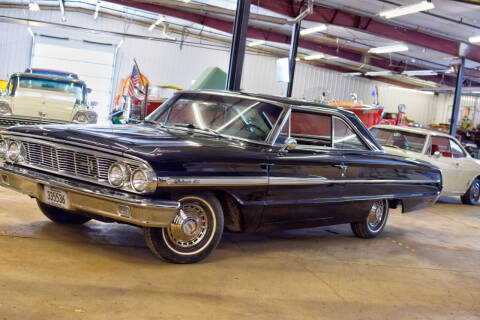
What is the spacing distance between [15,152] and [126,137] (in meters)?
1.11

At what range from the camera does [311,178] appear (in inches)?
206

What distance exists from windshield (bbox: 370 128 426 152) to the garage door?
20162mm

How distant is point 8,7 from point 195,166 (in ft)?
86.3

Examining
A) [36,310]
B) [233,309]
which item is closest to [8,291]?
[36,310]

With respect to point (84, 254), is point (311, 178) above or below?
above

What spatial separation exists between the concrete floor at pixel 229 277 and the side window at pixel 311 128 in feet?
3.58

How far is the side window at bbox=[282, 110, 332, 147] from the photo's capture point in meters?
5.30

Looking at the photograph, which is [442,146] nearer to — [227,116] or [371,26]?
[227,116]

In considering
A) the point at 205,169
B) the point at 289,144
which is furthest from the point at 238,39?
the point at 205,169

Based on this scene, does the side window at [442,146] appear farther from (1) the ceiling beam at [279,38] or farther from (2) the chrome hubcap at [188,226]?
(1) the ceiling beam at [279,38]

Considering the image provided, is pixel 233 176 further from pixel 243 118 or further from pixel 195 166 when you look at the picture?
pixel 243 118

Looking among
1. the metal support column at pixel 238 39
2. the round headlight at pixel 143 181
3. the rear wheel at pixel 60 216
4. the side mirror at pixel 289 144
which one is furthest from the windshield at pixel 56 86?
the round headlight at pixel 143 181

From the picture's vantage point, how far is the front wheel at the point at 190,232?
172 inches

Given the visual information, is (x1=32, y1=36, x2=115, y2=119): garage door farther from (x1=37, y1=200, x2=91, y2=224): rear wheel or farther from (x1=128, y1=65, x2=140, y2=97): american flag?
(x1=37, y1=200, x2=91, y2=224): rear wheel
